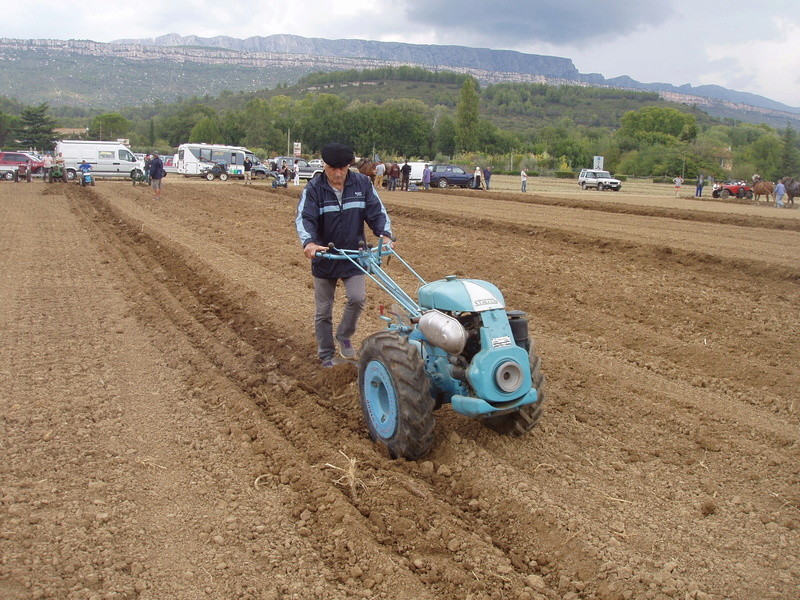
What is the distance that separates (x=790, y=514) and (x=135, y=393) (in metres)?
4.75

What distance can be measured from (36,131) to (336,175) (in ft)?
342

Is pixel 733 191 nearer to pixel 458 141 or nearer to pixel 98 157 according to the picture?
pixel 98 157

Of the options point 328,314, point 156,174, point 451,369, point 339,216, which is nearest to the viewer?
point 451,369

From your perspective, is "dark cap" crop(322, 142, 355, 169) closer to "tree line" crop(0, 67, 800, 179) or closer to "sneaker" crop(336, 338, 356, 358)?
"sneaker" crop(336, 338, 356, 358)

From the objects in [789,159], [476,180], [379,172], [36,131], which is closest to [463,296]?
[379,172]

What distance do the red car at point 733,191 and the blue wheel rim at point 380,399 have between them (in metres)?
36.6

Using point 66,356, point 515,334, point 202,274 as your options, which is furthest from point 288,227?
point 515,334

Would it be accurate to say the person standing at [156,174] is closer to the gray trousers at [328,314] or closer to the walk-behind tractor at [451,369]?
the gray trousers at [328,314]

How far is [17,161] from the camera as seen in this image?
123ft

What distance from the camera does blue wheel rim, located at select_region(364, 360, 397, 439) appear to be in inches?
187

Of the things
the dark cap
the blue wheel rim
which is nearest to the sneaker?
the blue wheel rim

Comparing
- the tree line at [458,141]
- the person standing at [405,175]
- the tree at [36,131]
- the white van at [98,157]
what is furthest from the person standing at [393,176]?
the tree at [36,131]

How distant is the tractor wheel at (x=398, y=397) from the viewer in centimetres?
455

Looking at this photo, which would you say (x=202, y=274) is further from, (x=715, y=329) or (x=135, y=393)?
(x=715, y=329)
